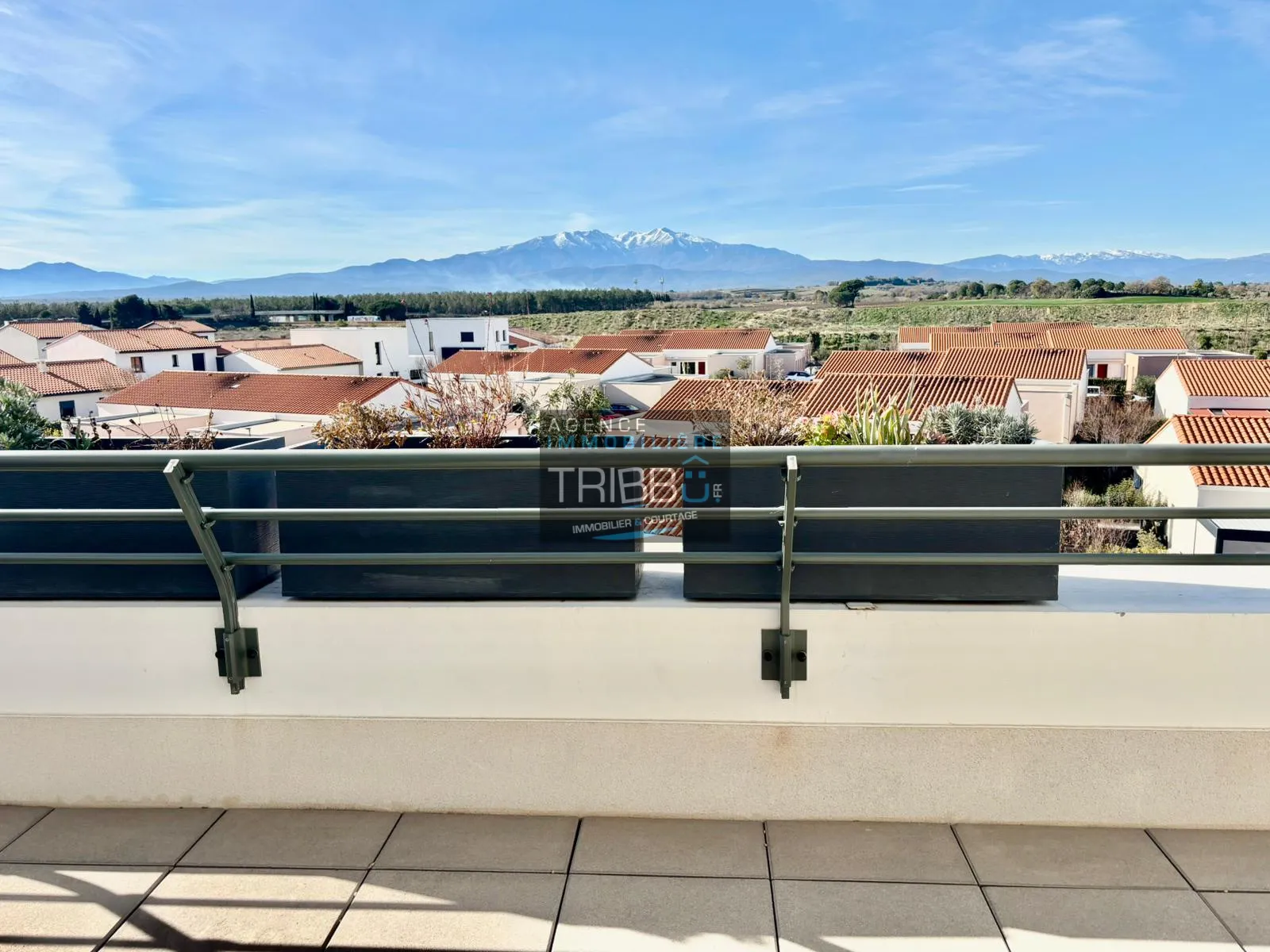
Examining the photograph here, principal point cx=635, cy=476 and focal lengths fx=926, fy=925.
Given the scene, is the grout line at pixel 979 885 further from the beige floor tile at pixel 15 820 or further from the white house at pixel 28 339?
the white house at pixel 28 339

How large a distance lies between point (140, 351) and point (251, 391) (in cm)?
2348

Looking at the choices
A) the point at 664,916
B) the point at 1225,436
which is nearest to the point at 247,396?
the point at 1225,436

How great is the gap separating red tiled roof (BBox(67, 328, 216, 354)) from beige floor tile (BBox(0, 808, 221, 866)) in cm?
5490

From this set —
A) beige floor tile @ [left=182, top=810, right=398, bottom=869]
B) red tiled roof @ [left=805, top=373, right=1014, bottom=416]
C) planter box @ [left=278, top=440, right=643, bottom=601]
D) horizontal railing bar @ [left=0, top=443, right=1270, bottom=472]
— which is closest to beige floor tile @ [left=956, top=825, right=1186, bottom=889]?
horizontal railing bar @ [left=0, top=443, right=1270, bottom=472]

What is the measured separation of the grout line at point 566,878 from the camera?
6.45 ft

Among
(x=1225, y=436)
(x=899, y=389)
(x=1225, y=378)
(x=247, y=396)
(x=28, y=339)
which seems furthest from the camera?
(x=28, y=339)

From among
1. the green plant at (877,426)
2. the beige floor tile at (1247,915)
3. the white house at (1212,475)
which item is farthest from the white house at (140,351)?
the beige floor tile at (1247,915)

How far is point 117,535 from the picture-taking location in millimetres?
2465

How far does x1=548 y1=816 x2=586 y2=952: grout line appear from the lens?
1967 millimetres

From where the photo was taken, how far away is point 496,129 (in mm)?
126938

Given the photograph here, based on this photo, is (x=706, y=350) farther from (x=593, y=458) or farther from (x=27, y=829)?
(x=27, y=829)

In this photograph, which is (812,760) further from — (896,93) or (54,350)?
(896,93)

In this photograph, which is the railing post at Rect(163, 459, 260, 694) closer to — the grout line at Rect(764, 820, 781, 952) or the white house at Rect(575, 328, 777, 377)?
the grout line at Rect(764, 820, 781, 952)

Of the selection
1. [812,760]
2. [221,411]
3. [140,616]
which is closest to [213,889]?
[140,616]
